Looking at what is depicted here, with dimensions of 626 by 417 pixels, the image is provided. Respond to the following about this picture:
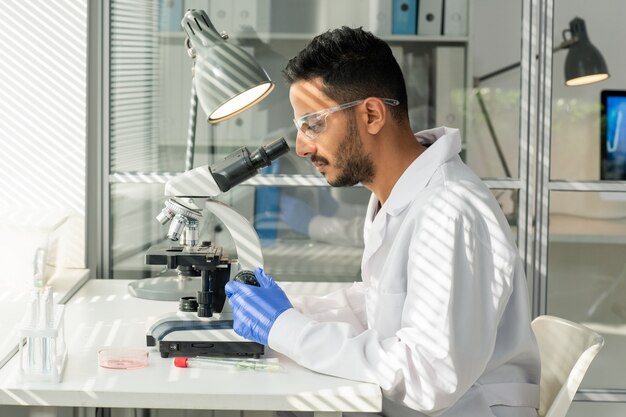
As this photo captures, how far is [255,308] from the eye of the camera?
1.77 metres

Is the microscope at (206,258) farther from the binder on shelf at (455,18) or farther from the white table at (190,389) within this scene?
the binder on shelf at (455,18)

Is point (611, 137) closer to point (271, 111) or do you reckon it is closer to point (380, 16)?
point (380, 16)

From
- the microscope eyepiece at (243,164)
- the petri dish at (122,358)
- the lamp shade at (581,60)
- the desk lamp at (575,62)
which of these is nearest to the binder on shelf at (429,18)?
the desk lamp at (575,62)

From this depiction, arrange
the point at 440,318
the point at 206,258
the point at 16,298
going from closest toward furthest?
the point at 440,318
the point at 206,258
the point at 16,298

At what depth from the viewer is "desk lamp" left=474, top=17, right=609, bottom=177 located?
3.01 metres

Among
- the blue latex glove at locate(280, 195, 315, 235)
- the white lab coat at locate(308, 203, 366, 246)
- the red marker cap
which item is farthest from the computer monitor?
the red marker cap

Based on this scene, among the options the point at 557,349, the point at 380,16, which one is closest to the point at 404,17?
the point at 380,16

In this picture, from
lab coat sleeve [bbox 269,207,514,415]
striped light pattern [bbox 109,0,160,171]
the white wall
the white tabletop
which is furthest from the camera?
striped light pattern [bbox 109,0,160,171]

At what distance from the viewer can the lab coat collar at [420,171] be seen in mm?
1832

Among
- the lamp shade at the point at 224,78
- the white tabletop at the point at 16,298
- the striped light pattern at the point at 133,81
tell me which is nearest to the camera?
the white tabletop at the point at 16,298

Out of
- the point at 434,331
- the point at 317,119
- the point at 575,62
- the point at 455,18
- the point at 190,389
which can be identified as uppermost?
the point at 455,18

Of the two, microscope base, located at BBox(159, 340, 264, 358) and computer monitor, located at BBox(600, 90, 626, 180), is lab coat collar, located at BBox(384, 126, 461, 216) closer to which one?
microscope base, located at BBox(159, 340, 264, 358)

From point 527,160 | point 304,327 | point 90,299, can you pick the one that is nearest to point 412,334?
point 304,327

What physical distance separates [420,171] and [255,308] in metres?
0.44
